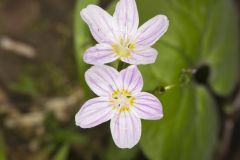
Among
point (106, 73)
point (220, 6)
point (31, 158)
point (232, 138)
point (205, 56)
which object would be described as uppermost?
point (106, 73)

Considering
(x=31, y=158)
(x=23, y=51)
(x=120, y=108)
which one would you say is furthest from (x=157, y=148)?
(x=23, y=51)

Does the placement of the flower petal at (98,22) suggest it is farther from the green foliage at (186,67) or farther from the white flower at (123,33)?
the green foliage at (186,67)

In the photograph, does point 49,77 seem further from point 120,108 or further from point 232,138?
point 120,108

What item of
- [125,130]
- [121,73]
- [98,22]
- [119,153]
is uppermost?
[98,22]

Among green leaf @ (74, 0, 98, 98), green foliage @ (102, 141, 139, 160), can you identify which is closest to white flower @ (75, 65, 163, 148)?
green leaf @ (74, 0, 98, 98)

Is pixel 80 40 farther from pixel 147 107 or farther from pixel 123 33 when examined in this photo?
pixel 147 107

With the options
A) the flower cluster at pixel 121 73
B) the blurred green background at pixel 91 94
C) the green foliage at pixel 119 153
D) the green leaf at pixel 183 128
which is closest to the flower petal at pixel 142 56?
the flower cluster at pixel 121 73

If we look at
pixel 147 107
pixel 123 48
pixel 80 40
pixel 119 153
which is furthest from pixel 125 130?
pixel 119 153
